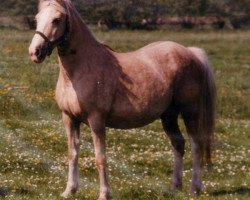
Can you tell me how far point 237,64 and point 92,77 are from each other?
→ 32.0 meters

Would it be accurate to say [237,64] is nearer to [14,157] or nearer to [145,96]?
[14,157]

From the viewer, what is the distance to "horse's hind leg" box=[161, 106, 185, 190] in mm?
13039

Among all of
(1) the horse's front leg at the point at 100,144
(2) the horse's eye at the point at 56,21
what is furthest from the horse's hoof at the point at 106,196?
(2) the horse's eye at the point at 56,21

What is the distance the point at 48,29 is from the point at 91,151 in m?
7.44

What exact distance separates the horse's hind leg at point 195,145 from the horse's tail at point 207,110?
0.07 m

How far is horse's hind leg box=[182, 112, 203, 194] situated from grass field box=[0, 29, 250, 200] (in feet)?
0.95

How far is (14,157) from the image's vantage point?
16594mm

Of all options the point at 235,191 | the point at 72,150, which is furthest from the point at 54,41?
the point at 235,191

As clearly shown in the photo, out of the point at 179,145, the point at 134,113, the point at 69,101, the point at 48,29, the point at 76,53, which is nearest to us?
the point at 48,29

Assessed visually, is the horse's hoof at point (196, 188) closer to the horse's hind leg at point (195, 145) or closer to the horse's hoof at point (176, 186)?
the horse's hind leg at point (195, 145)

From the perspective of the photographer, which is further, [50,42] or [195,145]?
[195,145]

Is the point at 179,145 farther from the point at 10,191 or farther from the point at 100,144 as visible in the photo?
the point at 10,191

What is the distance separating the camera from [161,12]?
7125 cm

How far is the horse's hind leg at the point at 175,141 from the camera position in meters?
13.0
